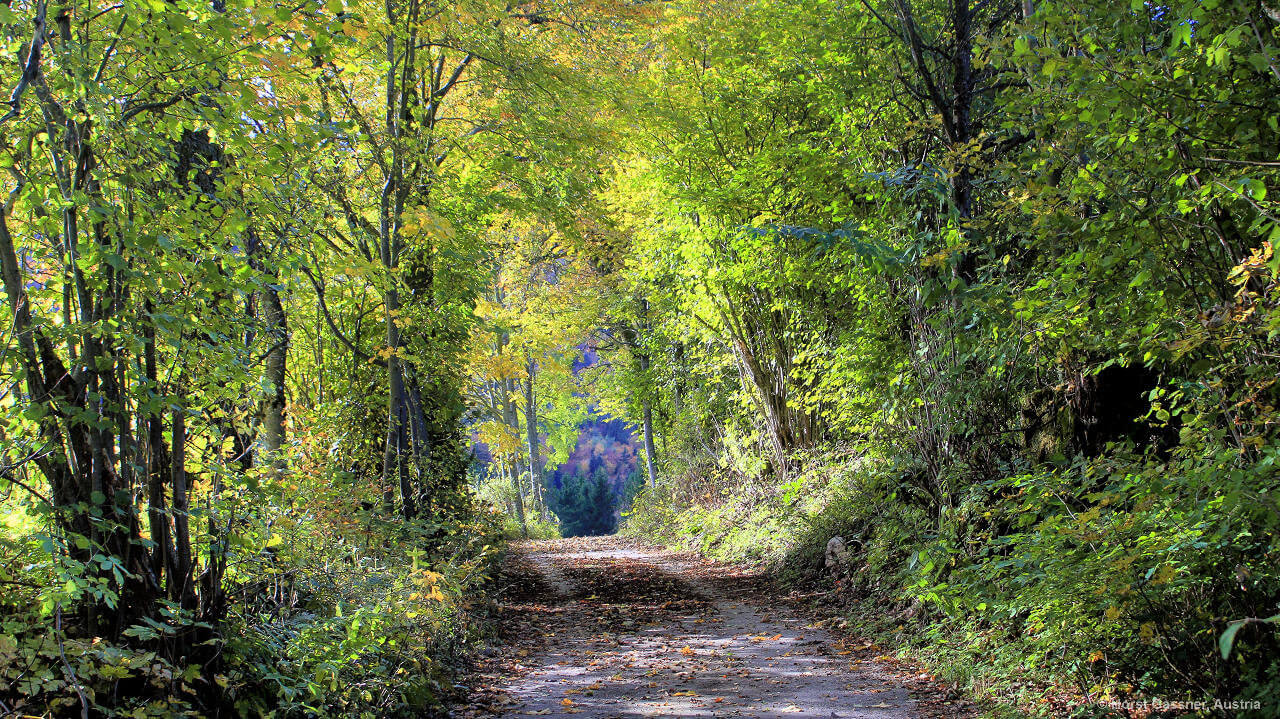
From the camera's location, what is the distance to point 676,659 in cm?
663

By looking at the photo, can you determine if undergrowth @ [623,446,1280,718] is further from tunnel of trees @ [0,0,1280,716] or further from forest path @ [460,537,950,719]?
forest path @ [460,537,950,719]

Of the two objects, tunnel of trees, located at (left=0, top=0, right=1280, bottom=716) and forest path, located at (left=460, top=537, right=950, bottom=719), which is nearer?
tunnel of trees, located at (left=0, top=0, right=1280, bottom=716)

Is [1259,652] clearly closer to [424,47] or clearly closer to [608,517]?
[424,47]

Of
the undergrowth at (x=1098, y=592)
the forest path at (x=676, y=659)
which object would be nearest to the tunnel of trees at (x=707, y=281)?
the undergrowth at (x=1098, y=592)

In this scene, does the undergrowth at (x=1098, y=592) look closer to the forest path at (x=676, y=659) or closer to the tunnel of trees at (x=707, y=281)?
the tunnel of trees at (x=707, y=281)

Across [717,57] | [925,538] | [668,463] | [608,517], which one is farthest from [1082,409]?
[608,517]

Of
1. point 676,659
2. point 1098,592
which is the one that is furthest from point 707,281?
point 1098,592

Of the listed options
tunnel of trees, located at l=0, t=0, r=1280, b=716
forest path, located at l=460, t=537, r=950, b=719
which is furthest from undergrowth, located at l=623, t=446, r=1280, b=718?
forest path, located at l=460, t=537, r=950, b=719

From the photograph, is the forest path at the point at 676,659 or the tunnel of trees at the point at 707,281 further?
the forest path at the point at 676,659

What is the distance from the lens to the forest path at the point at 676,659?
17.1 feet

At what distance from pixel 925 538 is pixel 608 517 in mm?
40544

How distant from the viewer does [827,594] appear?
836 cm

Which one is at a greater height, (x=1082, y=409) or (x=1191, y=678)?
(x=1082, y=409)

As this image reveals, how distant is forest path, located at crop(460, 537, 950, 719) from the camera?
5203 millimetres
